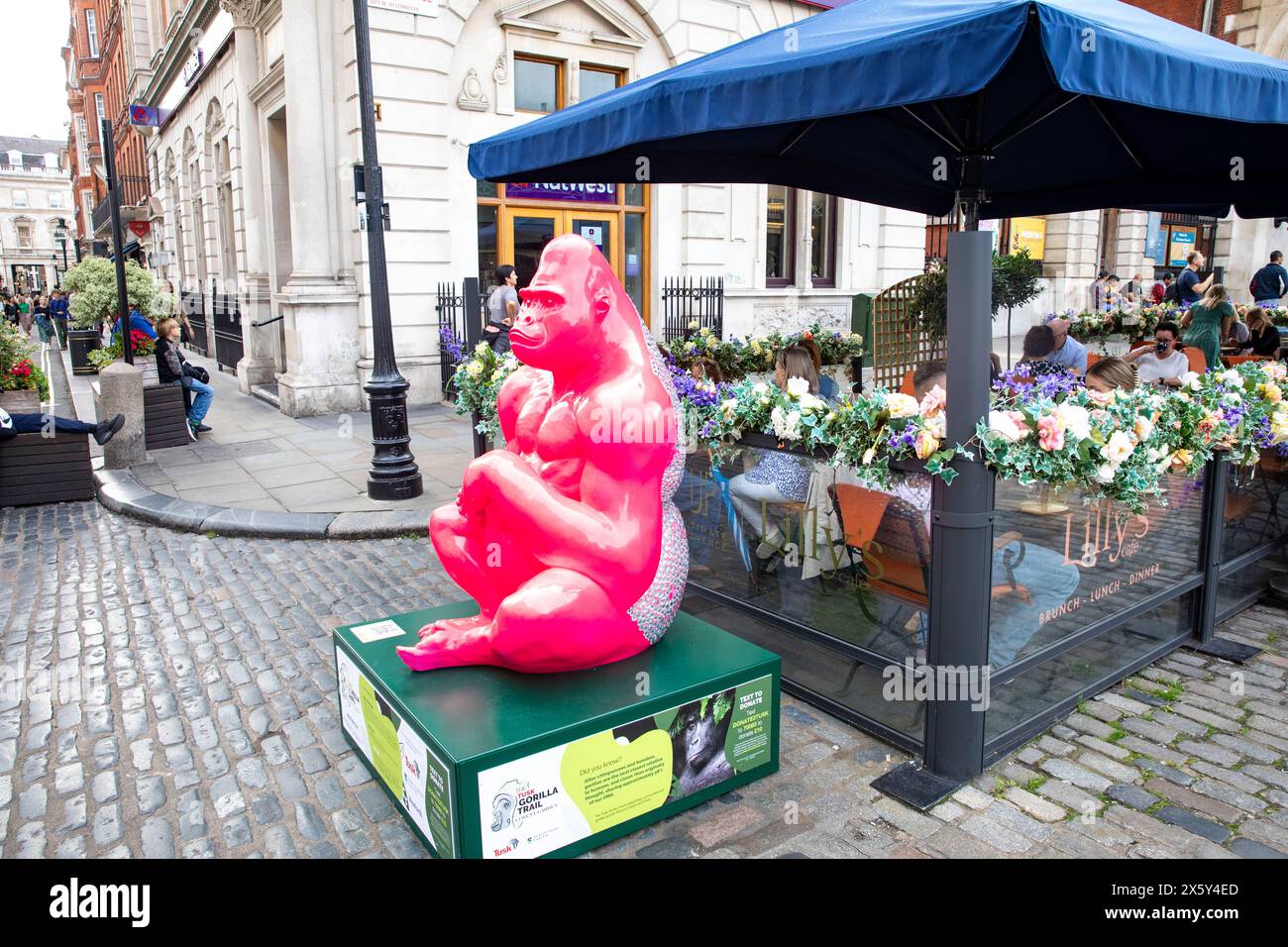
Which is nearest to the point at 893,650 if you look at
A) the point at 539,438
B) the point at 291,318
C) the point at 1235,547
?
the point at 539,438

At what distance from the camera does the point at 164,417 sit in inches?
416

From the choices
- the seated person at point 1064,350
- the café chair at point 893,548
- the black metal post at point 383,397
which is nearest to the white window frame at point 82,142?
the black metal post at point 383,397

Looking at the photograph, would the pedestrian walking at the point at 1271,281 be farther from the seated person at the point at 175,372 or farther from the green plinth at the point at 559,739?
the seated person at the point at 175,372

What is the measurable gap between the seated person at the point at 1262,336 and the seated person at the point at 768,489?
9.88m

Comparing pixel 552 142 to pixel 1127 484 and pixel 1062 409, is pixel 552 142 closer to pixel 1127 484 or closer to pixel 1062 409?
pixel 1062 409

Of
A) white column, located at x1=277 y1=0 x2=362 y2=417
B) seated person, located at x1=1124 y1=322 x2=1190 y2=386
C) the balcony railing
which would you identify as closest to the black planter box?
white column, located at x1=277 y1=0 x2=362 y2=417

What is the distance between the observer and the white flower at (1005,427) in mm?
3283

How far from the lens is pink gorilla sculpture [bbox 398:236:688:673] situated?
3180mm

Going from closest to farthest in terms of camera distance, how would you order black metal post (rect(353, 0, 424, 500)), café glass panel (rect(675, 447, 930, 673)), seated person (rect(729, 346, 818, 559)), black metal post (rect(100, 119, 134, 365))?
→ café glass panel (rect(675, 447, 930, 673))
seated person (rect(729, 346, 818, 559))
black metal post (rect(353, 0, 424, 500))
black metal post (rect(100, 119, 134, 365))

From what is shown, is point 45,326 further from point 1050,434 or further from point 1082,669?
point 1050,434

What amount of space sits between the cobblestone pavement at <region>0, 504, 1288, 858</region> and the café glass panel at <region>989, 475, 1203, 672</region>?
496 mm

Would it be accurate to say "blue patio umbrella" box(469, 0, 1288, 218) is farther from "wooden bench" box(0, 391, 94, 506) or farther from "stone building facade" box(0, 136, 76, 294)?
"stone building facade" box(0, 136, 76, 294)
